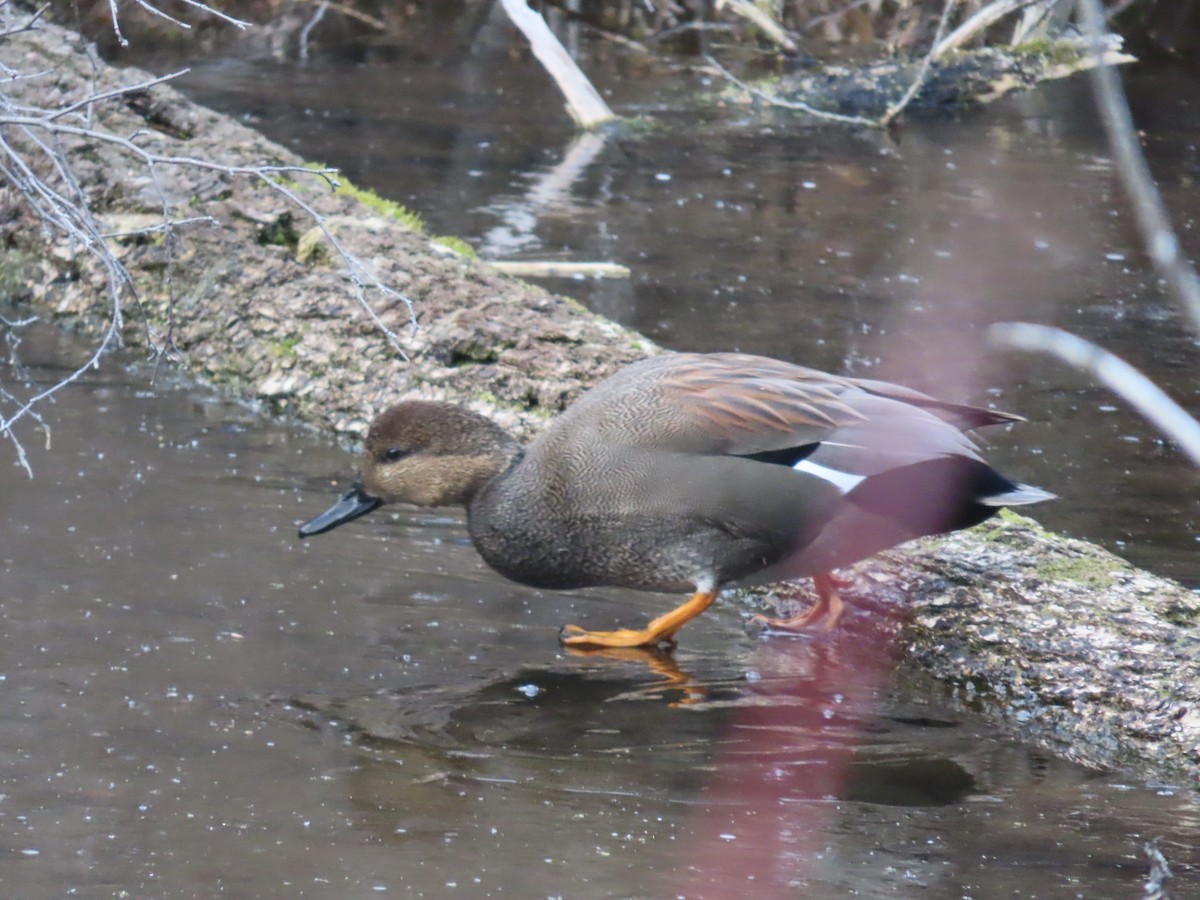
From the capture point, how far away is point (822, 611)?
4.77 metres

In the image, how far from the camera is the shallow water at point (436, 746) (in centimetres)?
322

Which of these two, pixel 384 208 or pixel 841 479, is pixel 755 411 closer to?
pixel 841 479

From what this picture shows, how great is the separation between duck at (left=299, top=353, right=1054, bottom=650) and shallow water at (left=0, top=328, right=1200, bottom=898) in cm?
29

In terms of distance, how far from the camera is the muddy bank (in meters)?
4.07

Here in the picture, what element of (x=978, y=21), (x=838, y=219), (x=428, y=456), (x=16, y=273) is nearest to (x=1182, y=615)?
(x=428, y=456)

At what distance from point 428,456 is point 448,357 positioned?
64.5 inches

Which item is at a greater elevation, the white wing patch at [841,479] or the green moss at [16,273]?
the white wing patch at [841,479]

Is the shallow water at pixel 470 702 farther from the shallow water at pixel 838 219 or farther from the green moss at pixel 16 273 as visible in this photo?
the green moss at pixel 16 273

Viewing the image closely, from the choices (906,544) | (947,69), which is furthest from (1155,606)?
(947,69)

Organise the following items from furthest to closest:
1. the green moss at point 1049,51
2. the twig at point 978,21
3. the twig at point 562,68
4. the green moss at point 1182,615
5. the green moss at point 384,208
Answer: the green moss at point 1049,51 < the twig at point 978,21 < the twig at point 562,68 < the green moss at point 384,208 < the green moss at point 1182,615

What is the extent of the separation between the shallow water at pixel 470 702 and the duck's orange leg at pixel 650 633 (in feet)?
0.25

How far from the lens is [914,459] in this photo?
412cm

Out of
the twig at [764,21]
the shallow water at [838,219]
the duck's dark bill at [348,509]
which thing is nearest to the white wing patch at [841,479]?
the duck's dark bill at [348,509]

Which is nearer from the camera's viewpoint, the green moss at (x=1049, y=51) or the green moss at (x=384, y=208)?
the green moss at (x=384, y=208)
